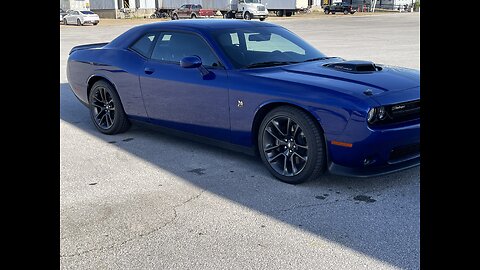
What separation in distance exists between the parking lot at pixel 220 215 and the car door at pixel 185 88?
379 millimetres

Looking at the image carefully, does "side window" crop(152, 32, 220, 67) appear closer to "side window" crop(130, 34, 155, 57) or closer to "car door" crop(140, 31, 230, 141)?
"car door" crop(140, 31, 230, 141)

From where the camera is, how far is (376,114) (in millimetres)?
3621

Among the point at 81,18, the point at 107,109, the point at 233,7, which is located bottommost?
the point at 107,109

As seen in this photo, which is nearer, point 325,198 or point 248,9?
point 325,198

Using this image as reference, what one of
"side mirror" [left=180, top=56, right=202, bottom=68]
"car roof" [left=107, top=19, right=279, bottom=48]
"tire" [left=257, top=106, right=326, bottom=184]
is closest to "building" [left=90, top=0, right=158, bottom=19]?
"car roof" [left=107, top=19, right=279, bottom=48]

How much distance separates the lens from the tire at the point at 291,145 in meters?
3.81

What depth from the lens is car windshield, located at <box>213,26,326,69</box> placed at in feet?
15.1

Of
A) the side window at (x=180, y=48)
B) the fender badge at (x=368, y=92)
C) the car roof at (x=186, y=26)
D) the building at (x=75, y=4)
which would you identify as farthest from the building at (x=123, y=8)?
the fender badge at (x=368, y=92)

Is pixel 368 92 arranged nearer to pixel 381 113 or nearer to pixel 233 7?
pixel 381 113

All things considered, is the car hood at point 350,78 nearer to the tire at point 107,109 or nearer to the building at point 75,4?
the tire at point 107,109

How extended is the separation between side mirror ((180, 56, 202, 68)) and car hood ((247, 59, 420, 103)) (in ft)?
1.68

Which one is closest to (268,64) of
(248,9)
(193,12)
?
(248,9)

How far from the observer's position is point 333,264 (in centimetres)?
276

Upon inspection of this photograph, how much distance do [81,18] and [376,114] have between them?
3676 cm
